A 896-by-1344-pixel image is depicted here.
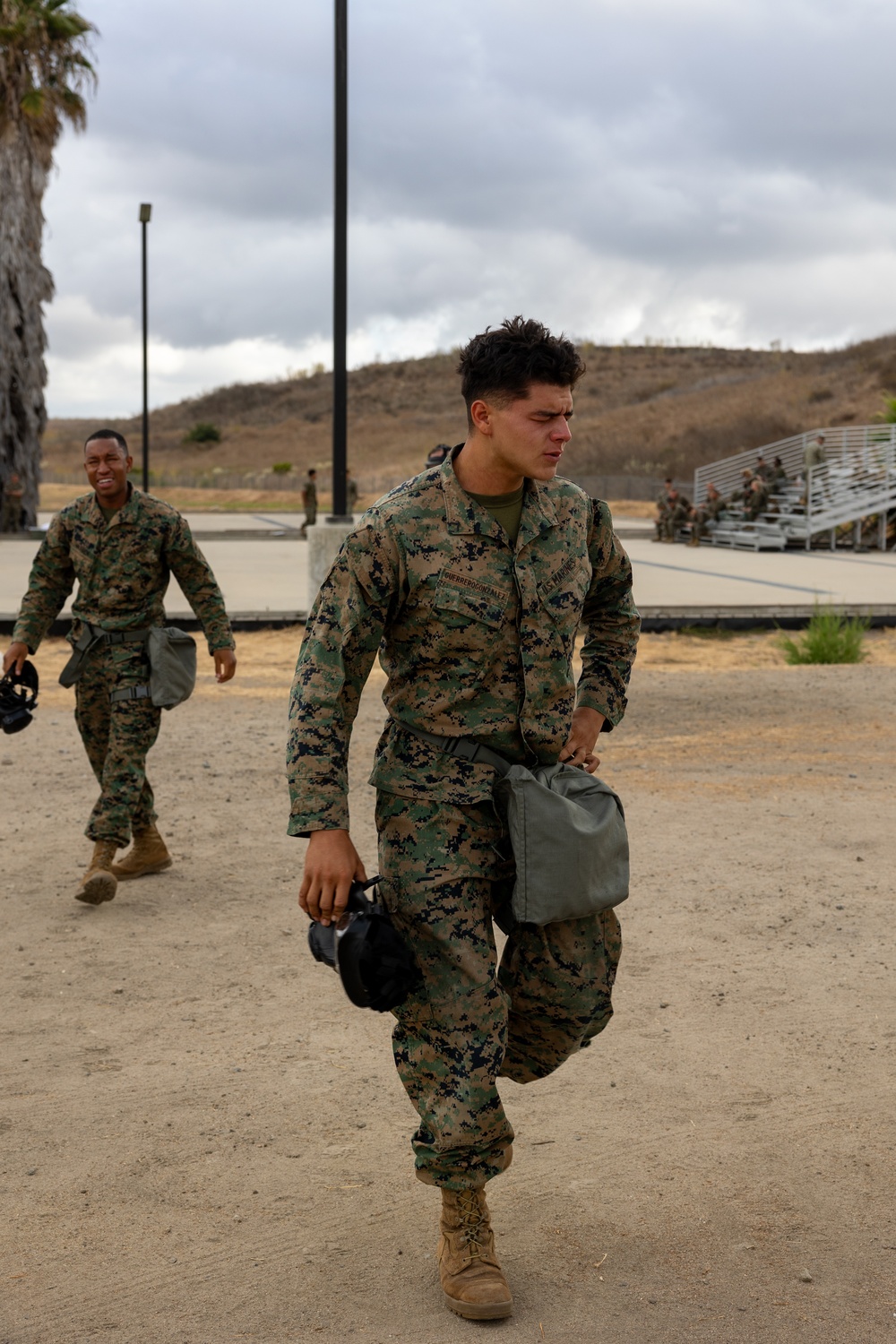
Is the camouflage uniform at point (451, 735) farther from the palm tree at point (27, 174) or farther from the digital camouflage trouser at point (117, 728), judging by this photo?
the palm tree at point (27, 174)

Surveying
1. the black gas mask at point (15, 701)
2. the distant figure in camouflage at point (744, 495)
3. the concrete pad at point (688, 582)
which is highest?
the distant figure in camouflage at point (744, 495)

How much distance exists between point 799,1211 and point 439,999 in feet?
3.33

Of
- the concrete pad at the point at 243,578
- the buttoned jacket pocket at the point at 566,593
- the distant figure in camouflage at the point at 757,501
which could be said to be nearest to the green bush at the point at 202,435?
the concrete pad at the point at 243,578

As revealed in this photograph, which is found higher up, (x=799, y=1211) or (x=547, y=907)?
(x=547, y=907)

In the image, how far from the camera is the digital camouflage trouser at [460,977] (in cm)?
267

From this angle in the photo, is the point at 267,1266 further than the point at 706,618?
No

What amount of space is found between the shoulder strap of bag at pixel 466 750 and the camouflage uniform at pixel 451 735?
0.05 feet

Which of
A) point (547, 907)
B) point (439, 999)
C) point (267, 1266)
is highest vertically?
point (547, 907)

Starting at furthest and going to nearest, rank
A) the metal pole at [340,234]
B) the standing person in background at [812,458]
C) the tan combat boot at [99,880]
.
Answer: the standing person in background at [812,458] → the metal pole at [340,234] → the tan combat boot at [99,880]

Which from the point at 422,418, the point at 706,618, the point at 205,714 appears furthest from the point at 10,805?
the point at 422,418

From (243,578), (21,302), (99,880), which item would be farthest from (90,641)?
(21,302)

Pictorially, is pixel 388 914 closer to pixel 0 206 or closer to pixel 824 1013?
pixel 824 1013

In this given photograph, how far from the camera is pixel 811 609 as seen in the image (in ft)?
46.8

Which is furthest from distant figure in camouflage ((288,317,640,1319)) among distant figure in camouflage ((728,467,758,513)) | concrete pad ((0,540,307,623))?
distant figure in camouflage ((728,467,758,513))
